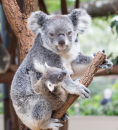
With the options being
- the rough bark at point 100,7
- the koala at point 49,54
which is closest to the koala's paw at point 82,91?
the koala at point 49,54

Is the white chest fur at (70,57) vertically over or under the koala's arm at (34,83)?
over

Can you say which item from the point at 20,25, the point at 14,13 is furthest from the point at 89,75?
the point at 14,13

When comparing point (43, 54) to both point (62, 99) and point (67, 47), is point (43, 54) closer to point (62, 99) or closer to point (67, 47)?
point (67, 47)

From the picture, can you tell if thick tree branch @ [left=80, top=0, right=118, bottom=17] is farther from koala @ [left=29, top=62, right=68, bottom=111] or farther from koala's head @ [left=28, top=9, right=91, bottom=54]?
koala @ [left=29, top=62, right=68, bottom=111]

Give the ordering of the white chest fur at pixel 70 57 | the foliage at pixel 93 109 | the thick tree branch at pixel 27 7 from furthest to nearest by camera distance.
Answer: the foliage at pixel 93 109 → the thick tree branch at pixel 27 7 → the white chest fur at pixel 70 57

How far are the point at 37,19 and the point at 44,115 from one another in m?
1.07

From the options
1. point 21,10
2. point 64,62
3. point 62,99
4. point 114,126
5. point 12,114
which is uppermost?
point 21,10

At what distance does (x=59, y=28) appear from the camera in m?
2.52

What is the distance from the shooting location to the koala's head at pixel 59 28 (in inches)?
98.5

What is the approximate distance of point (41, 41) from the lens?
2.71m

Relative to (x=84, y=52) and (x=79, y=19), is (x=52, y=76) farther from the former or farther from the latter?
(x=84, y=52)

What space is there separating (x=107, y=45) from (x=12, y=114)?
20.8 ft

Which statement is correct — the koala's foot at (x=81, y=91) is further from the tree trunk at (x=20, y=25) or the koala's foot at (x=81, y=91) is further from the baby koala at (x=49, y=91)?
the tree trunk at (x=20, y=25)

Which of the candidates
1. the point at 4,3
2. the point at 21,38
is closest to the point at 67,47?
the point at 21,38
